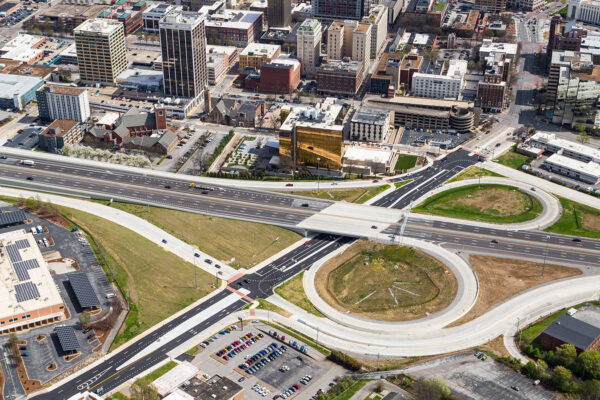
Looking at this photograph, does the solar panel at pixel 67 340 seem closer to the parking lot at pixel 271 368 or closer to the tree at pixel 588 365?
the parking lot at pixel 271 368

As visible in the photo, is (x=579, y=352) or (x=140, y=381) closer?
(x=140, y=381)

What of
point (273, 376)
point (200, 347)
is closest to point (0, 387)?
point (200, 347)

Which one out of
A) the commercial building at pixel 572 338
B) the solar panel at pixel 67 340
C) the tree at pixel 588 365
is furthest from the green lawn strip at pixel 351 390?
the solar panel at pixel 67 340

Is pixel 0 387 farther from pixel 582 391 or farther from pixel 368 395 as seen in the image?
pixel 582 391

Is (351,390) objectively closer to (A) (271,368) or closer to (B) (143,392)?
(A) (271,368)

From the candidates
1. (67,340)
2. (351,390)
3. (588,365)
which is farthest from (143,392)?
(588,365)
